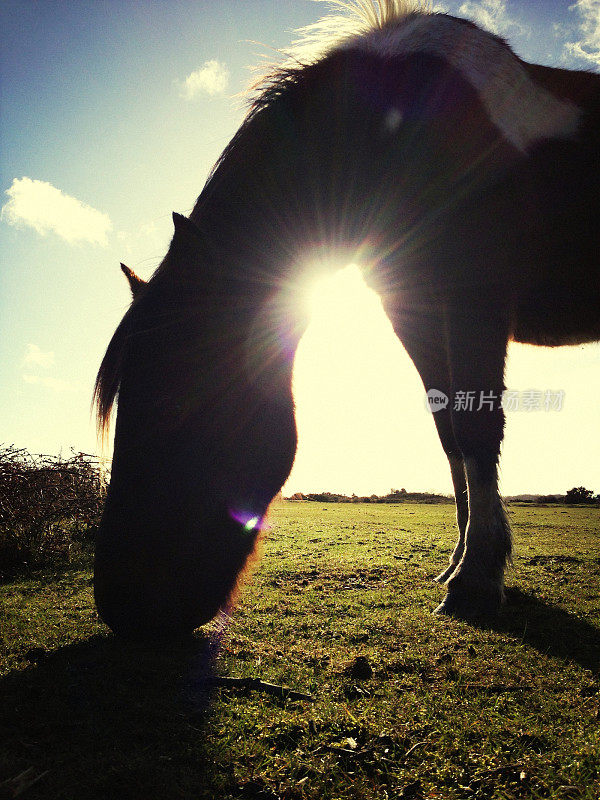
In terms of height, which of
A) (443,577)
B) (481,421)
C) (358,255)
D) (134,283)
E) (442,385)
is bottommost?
(443,577)

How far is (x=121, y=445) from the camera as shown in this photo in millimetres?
1953

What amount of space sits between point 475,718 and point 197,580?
3.50 feet

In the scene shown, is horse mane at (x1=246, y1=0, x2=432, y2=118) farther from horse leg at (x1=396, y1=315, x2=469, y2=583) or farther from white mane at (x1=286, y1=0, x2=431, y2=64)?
horse leg at (x1=396, y1=315, x2=469, y2=583)

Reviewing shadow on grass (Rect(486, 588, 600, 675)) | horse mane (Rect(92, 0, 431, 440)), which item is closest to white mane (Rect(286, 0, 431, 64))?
horse mane (Rect(92, 0, 431, 440))

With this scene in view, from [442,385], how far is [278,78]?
2.59 metres

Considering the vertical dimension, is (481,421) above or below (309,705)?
above

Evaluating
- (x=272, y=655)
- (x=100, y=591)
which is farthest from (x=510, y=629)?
(x=100, y=591)

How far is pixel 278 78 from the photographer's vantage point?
2967 millimetres

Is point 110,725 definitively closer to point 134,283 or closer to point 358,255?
point 134,283

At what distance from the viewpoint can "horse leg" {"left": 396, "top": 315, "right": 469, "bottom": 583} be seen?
12.5 feet

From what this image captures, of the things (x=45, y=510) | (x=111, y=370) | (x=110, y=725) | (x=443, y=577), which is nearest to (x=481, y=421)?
(x=443, y=577)

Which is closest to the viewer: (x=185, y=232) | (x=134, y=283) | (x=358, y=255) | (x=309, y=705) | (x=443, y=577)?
(x=309, y=705)

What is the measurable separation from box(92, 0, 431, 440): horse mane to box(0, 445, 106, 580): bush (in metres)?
2.01

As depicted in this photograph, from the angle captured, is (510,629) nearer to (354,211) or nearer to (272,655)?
(272,655)
